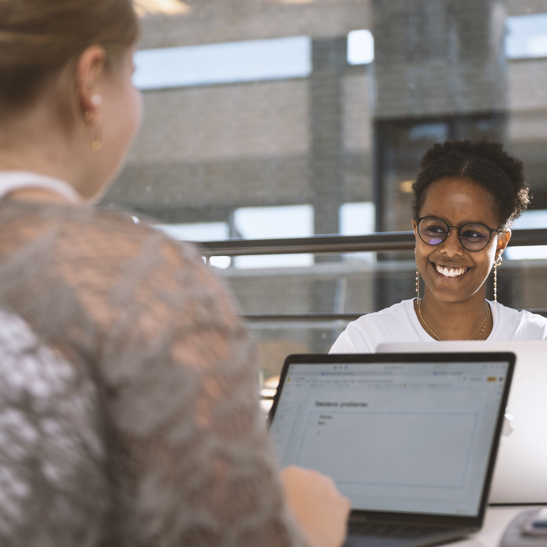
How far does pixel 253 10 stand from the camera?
617cm

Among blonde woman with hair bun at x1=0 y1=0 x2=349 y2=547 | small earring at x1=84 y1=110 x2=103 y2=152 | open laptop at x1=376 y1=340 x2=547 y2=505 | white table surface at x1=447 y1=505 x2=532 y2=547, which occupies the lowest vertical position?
blonde woman with hair bun at x1=0 y1=0 x2=349 y2=547

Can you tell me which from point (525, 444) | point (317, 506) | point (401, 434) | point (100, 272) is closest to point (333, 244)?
point (525, 444)

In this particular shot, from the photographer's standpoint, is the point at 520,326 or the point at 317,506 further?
the point at 520,326

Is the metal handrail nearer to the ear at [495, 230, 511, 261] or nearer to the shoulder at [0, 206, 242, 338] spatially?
the ear at [495, 230, 511, 261]

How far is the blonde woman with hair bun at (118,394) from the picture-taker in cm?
48

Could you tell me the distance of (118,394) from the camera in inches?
19.2

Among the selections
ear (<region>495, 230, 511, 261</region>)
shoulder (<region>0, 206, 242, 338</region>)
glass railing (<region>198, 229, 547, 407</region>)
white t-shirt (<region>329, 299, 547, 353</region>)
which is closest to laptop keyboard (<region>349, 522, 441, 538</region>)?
shoulder (<region>0, 206, 242, 338</region>)

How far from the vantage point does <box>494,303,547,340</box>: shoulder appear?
5.41ft

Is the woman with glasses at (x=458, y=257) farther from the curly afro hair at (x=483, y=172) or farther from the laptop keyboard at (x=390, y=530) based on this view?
the laptop keyboard at (x=390, y=530)

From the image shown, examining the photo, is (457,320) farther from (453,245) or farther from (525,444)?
(525,444)

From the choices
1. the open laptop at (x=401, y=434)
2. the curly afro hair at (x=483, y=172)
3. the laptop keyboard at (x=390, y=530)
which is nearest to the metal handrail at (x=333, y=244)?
the curly afro hair at (x=483, y=172)

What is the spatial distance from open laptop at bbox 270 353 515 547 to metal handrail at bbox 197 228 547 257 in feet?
3.96

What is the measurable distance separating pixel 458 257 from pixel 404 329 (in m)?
0.23

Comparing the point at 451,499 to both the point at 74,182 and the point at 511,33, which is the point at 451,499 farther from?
the point at 511,33
